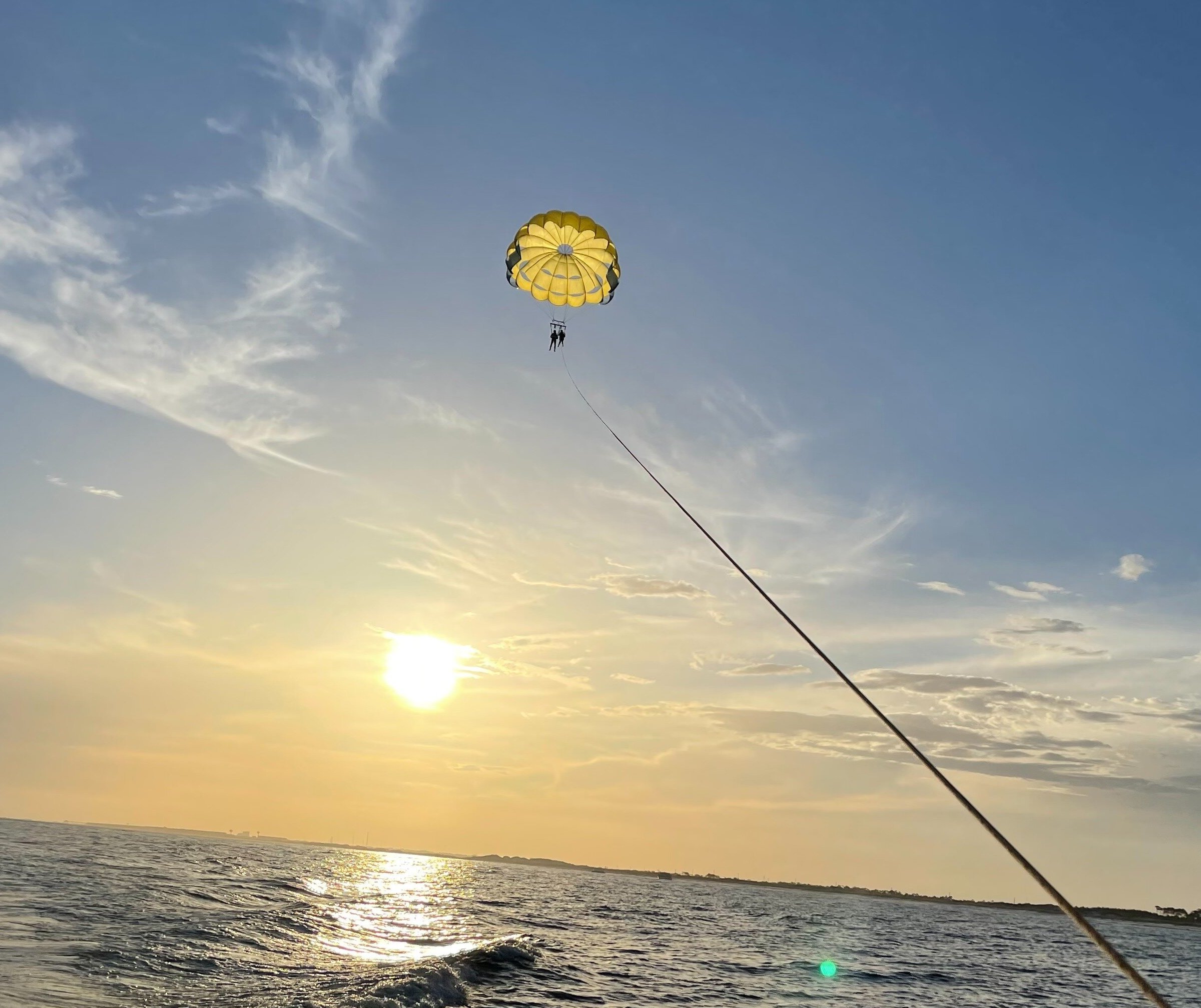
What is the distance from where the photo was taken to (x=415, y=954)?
2845 cm

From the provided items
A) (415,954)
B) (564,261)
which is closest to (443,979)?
(415,954)

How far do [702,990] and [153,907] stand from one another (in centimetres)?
2096

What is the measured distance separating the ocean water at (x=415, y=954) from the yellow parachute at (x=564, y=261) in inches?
815

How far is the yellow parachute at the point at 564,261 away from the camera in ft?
78.3

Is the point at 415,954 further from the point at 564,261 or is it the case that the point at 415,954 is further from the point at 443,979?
the point at 564,261

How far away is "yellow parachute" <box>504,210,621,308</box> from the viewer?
78.3ft

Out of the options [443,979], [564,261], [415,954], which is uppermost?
[564,261]

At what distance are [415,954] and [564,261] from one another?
25.5 metres

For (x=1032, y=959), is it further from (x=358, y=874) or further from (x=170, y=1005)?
(x=358, y=874)

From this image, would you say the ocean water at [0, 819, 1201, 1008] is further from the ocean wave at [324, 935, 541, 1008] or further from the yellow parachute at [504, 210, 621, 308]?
the yellow parachute at [504, 210, 621, 308]

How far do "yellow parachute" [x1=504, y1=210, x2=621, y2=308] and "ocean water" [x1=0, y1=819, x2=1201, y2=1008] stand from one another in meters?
20.7

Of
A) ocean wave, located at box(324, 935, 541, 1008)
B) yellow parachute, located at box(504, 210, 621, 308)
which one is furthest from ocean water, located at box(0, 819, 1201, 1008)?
yellow parachute, located at box(504, 210, 621, 308)

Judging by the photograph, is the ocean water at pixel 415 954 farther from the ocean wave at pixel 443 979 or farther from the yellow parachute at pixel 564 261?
the yellow parachute at pixel 564 261

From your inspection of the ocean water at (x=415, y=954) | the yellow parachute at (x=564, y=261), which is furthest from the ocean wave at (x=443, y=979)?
the yellow parachute at (x=564, y=261)
